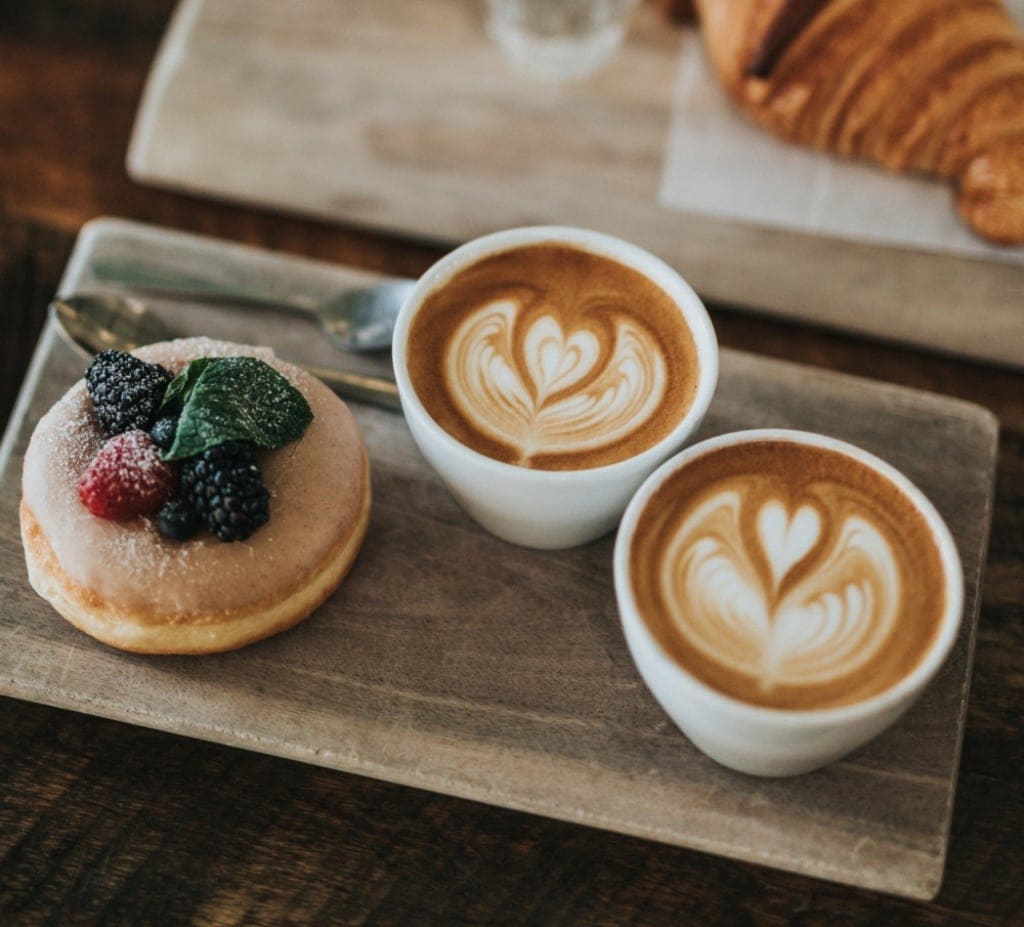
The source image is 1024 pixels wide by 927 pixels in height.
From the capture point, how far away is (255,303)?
1754 mm

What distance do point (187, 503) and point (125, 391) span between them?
17cm

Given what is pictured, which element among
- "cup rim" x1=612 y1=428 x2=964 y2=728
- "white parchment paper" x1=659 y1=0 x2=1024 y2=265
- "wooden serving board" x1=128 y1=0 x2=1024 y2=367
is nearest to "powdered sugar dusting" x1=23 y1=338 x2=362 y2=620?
"cup rim" x1=612 y1=428 x2=964 y2=728

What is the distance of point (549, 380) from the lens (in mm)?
1491

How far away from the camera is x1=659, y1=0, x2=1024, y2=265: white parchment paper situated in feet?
6.81

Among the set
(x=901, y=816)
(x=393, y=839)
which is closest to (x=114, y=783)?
(x=393, y=839)

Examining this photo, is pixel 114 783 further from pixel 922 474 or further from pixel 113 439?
pixel 922 474

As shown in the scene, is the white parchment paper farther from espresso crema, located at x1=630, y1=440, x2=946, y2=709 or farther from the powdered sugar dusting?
the powdered sugar dusting

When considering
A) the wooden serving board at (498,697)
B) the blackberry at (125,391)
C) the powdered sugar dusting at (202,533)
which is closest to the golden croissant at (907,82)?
the wooden serving board at (498,697)

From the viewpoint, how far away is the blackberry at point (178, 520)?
132 centimetres

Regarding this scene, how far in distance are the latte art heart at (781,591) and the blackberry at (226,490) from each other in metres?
0.48

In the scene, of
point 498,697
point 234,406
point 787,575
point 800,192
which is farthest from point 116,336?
point 800,192

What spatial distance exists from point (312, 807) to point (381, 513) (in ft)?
1.30

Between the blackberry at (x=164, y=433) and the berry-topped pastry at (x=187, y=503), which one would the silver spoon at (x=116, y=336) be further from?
the blackberry at (x=164, y=433)

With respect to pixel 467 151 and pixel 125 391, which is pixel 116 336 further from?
pixel 467 151
